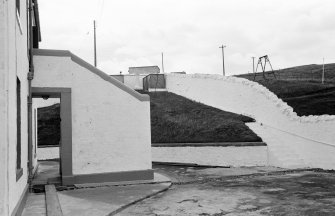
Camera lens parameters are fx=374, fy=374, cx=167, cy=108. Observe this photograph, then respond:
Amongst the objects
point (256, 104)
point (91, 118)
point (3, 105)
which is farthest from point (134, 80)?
point (3, 105)

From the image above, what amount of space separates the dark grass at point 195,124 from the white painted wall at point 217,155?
31.1 inches

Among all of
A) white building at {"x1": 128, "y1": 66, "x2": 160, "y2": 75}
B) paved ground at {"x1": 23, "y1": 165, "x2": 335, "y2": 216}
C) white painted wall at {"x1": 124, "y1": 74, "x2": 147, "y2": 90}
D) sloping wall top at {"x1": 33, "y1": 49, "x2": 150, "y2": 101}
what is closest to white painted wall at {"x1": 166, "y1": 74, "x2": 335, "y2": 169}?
paved ground at {"x1": 23, "y1": 165, "x2": 335, "y2": 216}

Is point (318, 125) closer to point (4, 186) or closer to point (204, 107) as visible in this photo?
point (204, 107)

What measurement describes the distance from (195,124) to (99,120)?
9785 millimetres

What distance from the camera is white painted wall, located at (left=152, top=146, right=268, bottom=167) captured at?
17641 mm

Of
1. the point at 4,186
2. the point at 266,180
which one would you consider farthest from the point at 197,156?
the point at 4,186

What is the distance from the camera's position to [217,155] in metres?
18.4

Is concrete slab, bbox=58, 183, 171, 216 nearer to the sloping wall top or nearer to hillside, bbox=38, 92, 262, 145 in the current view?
the sloping wall top

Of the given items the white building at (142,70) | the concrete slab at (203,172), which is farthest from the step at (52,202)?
the white building at (142,70)

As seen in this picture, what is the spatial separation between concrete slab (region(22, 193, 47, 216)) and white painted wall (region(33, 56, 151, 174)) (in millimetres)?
2230

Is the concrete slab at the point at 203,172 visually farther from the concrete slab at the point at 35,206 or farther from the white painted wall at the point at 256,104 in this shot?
the concrete slab at the point at 35,206

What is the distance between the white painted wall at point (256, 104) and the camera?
1645cm

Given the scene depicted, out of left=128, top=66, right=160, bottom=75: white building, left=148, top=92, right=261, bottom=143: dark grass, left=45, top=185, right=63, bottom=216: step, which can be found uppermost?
left=128, top=66, right=160, bottom=75: white building

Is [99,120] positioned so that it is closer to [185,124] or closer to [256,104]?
[185,124]
